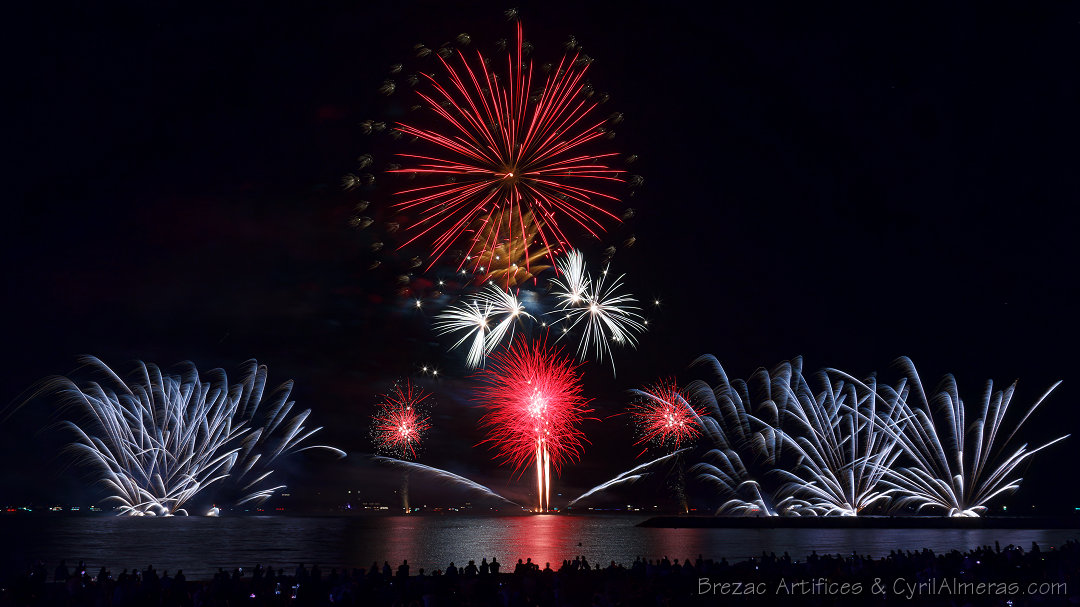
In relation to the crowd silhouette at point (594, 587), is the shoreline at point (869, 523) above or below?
below

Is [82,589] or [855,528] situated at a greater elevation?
[82,589]

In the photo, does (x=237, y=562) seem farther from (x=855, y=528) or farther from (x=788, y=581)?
(x=855, y=528)

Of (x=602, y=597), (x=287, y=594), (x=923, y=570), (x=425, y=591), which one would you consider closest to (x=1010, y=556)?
(x=923, y=570)

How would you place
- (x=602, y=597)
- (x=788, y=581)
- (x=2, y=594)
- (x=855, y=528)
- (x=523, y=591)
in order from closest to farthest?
(x=602, y=597)
(x=523, y=591)
(x=2, y=594)
(x=788, y=581)
(x=855, y=528)

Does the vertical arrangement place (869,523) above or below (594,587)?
below

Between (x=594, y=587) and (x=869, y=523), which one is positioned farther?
(x=869, y=523)

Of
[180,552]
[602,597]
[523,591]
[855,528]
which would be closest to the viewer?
[602,597]

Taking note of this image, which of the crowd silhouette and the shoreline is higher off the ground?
the crowd silhouette

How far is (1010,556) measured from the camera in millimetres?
34906

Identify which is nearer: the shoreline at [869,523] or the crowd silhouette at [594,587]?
the crowd silhouette at [594,587]

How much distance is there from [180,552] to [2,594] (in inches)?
2066

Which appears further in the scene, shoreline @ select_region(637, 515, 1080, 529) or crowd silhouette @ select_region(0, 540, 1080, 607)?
shoreline @ select_region(637, 515, 1080, 529)

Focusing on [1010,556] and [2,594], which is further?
[1010,556]

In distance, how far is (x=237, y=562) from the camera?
59438 millimetres
